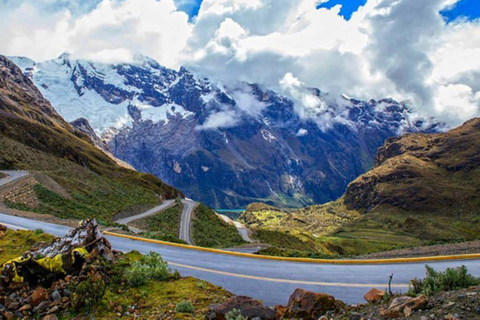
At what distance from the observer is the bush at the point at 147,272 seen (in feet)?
33.1

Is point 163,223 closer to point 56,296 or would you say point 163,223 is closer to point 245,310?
point 56,296

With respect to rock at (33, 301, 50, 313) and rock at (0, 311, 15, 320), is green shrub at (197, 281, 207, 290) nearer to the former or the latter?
rock at (33, 301, 50, 313)

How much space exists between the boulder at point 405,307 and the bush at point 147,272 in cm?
739

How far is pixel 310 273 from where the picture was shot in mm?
12766

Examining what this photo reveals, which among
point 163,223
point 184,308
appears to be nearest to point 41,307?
point 184,308

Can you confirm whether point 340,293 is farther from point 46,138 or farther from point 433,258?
point 46,138

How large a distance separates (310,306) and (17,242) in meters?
13.6

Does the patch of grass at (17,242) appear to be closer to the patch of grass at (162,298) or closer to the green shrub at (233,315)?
the patch of grass at (162,298)

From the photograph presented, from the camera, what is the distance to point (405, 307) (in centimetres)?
567

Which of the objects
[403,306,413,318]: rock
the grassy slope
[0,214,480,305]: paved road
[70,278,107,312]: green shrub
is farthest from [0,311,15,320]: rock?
the grassy slope

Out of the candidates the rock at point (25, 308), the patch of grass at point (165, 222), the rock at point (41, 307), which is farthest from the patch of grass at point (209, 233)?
the rock at point (25, 308)

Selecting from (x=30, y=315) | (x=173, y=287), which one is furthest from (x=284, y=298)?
(x=30, y=315)

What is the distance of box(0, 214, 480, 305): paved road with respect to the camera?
10711mm

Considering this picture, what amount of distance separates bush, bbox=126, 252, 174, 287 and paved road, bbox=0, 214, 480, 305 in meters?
2.07
